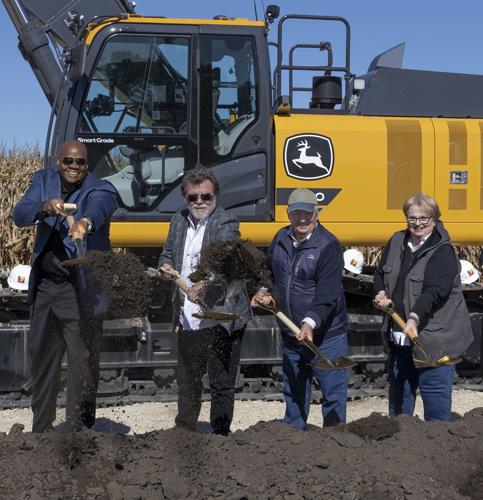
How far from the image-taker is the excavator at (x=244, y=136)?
6730 mm

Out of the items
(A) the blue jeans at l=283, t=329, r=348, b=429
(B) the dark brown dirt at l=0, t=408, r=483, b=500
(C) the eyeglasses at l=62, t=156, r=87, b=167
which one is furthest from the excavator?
(B) the dark brown dirt at l=0, t=408, r=483, b=500

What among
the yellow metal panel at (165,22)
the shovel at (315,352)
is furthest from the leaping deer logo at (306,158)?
the shovel at (315,352)

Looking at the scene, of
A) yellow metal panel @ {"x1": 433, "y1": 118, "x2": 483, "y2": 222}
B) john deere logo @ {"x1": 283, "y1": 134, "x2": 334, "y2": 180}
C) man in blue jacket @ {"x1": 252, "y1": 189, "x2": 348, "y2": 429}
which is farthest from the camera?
yellow metal panel @ {"x1": 433, "y1": 118, "x2": 483, "y2": 222}

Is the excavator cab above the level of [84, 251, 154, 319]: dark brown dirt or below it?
above

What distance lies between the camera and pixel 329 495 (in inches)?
153

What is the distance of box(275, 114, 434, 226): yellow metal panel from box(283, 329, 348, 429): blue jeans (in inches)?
80.6

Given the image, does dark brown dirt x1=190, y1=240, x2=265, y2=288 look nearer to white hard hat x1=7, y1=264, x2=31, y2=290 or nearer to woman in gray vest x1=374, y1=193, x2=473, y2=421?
woman in gray vest x1=374, y1=193, x2=473, y2=421

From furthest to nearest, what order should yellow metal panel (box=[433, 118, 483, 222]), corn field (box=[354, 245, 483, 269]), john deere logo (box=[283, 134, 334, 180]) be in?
corn field (box=[354, 245, 483, 269])
yellow metal panel (box=[433, 118, 483, 222])
john deere logo (box=[283, 134, 334, 180])

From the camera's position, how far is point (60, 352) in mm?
5352

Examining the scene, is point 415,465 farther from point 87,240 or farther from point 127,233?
point 127,233

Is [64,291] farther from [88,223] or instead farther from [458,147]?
[458,147]

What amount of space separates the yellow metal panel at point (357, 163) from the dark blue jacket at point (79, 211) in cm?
213

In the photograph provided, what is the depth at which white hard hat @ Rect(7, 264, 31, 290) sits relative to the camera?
7395 millimetres

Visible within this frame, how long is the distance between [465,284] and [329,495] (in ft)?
14.7
